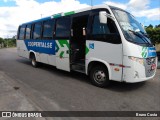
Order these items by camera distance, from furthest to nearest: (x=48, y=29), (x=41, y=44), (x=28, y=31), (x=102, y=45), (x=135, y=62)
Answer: (x=28, y=31) → (x=41, y=44) → (x=48, y=29) → (x=102, y=45) → (x=135, y=62)

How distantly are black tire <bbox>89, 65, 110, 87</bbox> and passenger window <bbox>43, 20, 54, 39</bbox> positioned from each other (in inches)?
128

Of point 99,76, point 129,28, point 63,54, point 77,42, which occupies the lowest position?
point 99,76

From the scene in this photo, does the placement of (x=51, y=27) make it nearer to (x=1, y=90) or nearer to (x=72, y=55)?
(x=72, y=55)

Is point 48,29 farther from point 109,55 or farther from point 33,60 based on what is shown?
point 109,55

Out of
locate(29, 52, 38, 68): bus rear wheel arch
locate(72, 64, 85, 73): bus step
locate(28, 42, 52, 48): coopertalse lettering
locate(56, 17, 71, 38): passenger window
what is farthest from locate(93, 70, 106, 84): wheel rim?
locate(29, 52, 38, 68): bus rear wheel arch

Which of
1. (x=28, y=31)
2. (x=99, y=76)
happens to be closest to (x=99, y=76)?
(x=99, y=76)

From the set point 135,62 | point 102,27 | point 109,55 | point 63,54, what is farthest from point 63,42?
point 135,62

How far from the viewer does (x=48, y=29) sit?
30.9 ft

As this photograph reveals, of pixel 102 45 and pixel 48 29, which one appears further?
pixel 48 29

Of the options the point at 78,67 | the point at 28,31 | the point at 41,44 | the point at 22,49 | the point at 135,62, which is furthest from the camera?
the point at 22,49

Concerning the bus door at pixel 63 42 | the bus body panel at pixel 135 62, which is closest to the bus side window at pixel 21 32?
the bus door at pixel 63 42

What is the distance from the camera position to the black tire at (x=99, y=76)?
21.4 ft

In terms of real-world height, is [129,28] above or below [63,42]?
above

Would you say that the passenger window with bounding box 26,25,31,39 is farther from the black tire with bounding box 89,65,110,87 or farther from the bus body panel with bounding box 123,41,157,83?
the bus body panel with bounding box 123,41,157,83
